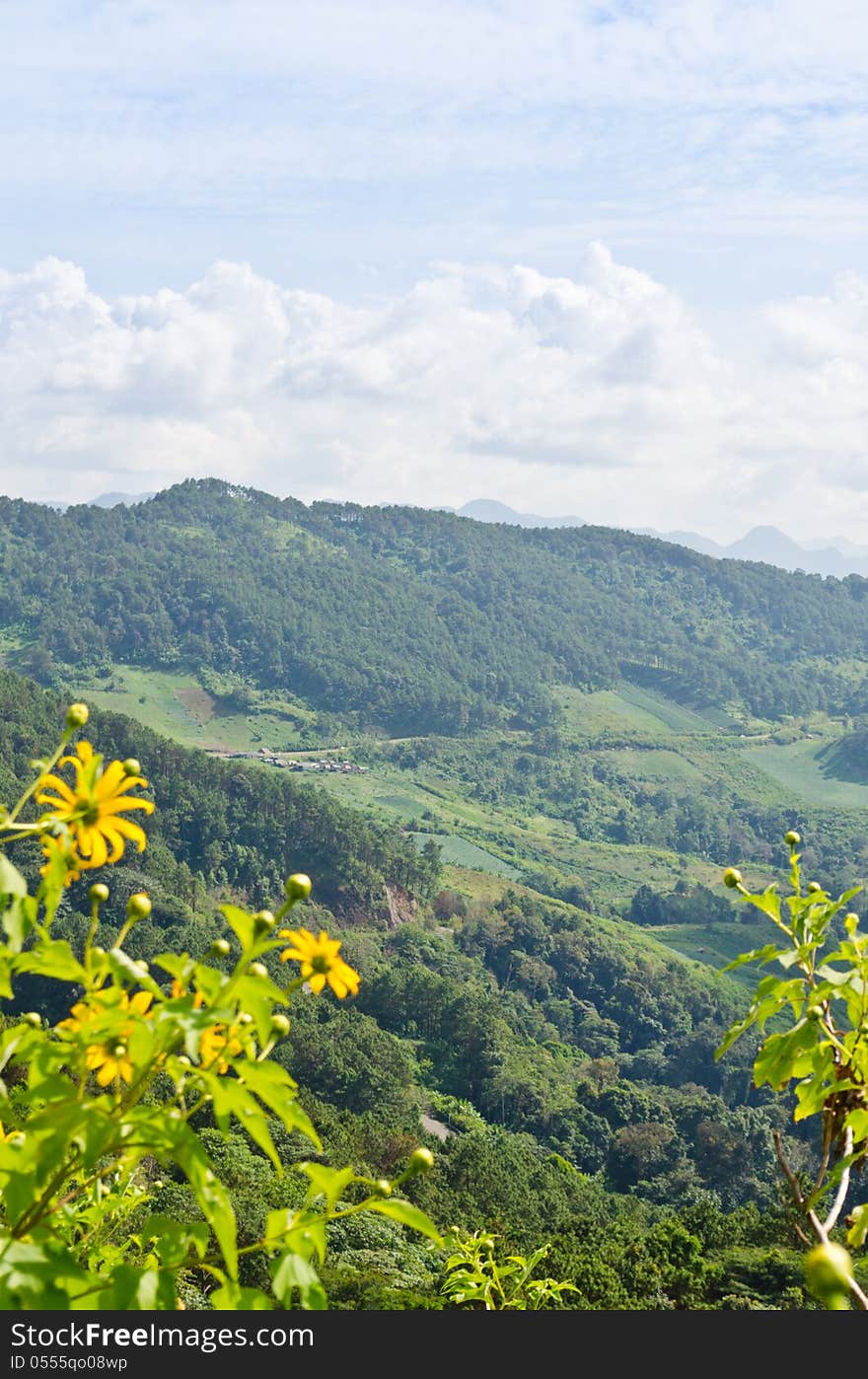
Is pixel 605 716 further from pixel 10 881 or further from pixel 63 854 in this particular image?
pixel 10 881

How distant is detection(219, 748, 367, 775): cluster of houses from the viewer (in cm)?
14925

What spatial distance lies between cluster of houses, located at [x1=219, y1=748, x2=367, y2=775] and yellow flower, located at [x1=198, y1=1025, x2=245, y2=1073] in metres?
146

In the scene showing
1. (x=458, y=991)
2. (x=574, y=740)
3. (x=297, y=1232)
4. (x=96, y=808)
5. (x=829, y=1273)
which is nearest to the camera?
(x=829, y=1273)

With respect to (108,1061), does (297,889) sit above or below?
above

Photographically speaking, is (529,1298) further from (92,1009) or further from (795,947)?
(92,1009)

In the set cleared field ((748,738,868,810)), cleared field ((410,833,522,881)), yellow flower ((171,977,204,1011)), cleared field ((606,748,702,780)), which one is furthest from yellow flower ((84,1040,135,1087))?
cleared field ((606,748,702,780))

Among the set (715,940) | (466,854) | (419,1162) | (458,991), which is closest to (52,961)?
(419,1162)

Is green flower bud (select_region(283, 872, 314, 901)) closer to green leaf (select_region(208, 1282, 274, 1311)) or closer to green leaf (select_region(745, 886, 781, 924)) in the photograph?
green leaf (select_region(208, 1282, 274, 1311))

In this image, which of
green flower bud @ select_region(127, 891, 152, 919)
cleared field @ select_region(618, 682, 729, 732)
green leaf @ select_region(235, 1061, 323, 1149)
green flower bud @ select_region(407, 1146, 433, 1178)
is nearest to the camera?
green leaf @ select_region(235, 1061, 323, 1149)

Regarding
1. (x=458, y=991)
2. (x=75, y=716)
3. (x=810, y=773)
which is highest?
(x=75, y=716)

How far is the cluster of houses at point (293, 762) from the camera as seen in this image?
14925 cm

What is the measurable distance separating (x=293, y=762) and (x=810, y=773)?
73.5 m

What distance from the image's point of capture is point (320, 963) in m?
2.53

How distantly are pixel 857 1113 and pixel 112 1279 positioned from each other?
1.64 m
